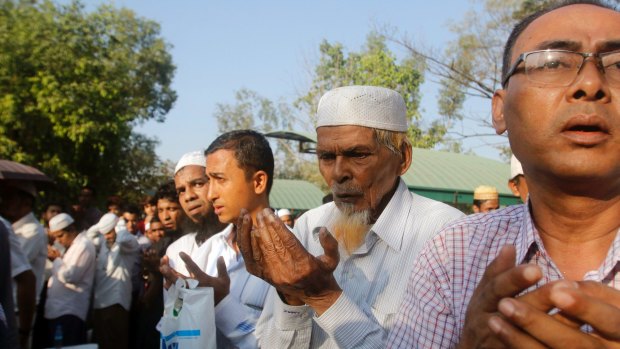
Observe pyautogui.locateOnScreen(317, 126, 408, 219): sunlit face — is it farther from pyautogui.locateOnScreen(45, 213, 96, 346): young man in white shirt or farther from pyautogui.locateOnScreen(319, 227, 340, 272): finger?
pyautogui.locateOnScreen(45, 213, 96, 346): young man in white shirt

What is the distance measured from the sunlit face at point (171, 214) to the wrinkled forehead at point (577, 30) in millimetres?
4561

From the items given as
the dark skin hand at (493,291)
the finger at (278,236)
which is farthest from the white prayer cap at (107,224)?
the dark skin hand at (493,291)

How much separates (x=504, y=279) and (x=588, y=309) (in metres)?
0.13

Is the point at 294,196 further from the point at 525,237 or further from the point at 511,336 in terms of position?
the point at 511,336

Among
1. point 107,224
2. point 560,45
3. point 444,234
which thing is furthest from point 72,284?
point 560,45

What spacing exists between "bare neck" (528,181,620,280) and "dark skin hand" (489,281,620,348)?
1.31 ft

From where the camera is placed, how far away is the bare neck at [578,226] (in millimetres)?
1267

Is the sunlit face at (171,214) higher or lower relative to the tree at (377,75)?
lower

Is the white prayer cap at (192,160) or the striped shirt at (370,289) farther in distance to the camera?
the white prayer cap at (192,160)

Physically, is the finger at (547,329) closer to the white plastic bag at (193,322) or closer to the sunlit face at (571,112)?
the sunlit face at (571,112)

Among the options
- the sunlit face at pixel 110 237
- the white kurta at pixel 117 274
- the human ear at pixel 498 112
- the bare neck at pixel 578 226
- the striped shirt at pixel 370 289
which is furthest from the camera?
the sunlit face at pixel 110 237

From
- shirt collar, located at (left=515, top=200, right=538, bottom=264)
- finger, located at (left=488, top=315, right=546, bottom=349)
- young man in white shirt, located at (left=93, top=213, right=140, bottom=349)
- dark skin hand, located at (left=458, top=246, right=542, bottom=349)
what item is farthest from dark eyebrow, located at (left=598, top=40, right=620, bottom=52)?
young man in white shirt, located at (left=93, top=213, right=140, bottom=349)

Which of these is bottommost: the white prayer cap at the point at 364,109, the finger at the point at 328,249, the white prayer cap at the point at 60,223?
the finger at the point at 328,249

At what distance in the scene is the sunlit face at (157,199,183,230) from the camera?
5.54 meters
